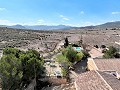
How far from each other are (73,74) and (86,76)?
504 inches

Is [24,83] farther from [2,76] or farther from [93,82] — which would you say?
[93,82]

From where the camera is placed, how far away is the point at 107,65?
48250mm

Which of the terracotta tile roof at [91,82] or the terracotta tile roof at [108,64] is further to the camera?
the terracotta tile roof at [108,64]

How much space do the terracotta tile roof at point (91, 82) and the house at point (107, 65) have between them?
714cm

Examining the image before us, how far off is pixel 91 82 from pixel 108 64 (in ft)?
46.7

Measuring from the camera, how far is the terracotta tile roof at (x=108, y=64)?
154 ft

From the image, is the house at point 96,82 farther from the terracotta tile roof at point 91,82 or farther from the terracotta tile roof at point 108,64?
the terracotta tile roof at point 108,64

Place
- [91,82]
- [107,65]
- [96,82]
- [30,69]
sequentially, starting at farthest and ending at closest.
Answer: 1. [107,65]
2. [30,69]
3. [91,82]
4. [96,82]

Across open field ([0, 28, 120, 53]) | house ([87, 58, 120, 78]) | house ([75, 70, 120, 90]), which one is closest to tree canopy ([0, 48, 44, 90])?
house ([75, 70, 120, 90])

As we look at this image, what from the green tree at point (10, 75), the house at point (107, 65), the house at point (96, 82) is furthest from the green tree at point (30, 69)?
the house at point (107, 65)

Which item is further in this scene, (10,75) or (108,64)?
(108,64)

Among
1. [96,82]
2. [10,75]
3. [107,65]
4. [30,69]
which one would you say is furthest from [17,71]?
[107,65]

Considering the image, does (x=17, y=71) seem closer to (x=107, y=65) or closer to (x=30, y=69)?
(x=30, y=69)

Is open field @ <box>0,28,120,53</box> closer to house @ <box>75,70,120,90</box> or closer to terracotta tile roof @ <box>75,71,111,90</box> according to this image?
terracotta tile roof @ <box>75,71,111,90</box>
